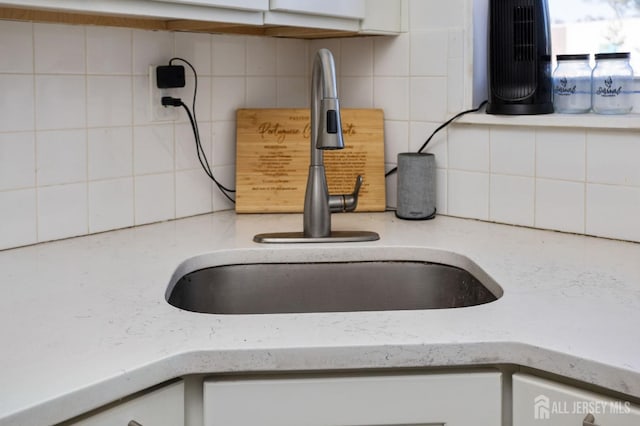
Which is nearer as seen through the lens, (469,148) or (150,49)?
(150,49)

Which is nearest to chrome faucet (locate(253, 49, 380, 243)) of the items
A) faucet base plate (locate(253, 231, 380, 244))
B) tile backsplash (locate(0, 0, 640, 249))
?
faucet base plate (locate(253, 231, 380, 244))

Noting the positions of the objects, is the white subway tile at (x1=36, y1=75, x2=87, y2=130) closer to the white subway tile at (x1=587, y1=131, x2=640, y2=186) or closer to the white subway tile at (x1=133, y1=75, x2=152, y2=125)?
the white subway tile at (x1=133, y1=75, x2=152, y2=125)

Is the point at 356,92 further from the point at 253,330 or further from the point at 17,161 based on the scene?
the point at 253,330

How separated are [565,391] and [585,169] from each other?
0.77 meters

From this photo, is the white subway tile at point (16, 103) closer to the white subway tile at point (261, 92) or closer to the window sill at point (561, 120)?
the white subway tile at point (261, 92)

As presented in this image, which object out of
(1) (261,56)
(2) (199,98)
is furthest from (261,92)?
(2) (199,98)

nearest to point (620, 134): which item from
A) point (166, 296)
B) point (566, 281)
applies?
point (566, 281)

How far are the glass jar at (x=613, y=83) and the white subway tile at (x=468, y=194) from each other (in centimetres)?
32

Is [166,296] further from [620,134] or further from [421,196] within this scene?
[620,134]

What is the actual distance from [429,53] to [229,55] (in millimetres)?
500

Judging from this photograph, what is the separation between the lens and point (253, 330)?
111 cm

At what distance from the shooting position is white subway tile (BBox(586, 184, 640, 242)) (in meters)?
1.63

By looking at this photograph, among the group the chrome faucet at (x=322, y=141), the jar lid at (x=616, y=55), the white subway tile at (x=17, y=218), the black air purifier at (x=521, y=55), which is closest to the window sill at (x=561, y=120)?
the black air purifier at (x=521, y=55)

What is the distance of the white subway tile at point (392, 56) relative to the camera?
1972 millimetres
